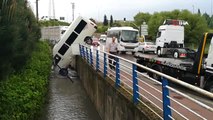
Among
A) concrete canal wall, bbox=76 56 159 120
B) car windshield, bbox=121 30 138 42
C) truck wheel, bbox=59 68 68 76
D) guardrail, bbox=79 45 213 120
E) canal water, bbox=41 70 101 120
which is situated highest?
car windshield, bbox=121 30 138 42

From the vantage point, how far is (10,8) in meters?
7.13

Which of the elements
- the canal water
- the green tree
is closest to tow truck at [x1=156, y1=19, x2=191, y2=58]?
the canal water

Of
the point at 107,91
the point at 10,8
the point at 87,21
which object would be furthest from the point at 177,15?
the point at 10,8

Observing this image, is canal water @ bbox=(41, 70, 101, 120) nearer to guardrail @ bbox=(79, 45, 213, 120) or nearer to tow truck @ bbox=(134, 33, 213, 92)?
guardrail @ bbox=(79, 45, 213, 120)

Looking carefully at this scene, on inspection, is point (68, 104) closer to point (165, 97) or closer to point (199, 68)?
point (199, 68)

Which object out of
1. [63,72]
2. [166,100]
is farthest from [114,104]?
[63,72]

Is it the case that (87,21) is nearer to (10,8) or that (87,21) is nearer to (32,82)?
(32,82)

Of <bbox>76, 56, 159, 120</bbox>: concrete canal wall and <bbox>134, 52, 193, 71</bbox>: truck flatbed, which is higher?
<bbox>134, 52, 193, 71</bbox>: truck flatbed

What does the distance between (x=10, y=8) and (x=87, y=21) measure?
21345mm

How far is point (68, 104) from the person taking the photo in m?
16.4

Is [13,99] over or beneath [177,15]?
beneath

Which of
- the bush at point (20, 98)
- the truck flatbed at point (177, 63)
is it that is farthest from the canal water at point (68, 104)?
the truck flatbed at point (177, 63)

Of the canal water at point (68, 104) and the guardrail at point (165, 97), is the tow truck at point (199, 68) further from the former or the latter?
the canal water at point (68, 104)

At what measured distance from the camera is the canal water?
1405 centimetres
